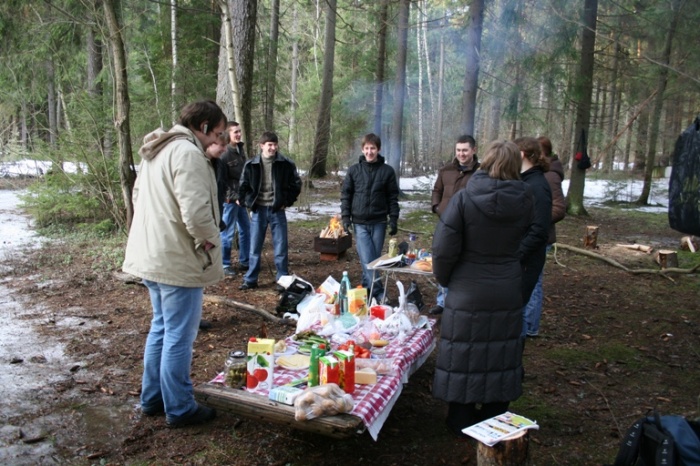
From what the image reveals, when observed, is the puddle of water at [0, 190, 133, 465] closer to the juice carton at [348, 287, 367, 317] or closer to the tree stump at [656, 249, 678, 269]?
the juice carton at [348, 287, 367, 317]

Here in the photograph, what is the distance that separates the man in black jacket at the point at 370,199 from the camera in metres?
5.68

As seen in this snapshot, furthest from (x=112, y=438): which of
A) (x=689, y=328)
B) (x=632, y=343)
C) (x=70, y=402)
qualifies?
(x=689, y=328)

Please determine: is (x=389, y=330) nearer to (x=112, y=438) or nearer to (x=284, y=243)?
(x=112, y=438)

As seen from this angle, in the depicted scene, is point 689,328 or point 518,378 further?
point 689,328

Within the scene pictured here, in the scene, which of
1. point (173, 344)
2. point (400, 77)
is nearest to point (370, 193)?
point (173, 344)

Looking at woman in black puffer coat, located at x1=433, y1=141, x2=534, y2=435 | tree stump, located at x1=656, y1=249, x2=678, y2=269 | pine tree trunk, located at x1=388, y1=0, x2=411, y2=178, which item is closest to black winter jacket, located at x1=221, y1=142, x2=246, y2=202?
woman in black puffer coat, located at x1=433, y1=141, x2=534, y2=435

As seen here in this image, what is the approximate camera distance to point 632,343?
5.04m

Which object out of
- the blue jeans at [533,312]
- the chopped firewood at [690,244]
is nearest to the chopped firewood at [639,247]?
the chopped firewood at [690,244]

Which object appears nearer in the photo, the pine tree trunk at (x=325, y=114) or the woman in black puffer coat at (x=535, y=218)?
the woman in black puffer coat at (x=535, y=218)

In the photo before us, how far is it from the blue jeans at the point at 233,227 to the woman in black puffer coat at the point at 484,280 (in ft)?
13.9

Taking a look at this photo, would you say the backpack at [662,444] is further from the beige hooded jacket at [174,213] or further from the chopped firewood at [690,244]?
the chopped firewood at [690,244]

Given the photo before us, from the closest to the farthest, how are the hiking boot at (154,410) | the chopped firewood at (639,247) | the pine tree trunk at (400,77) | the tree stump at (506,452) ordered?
1. the tree stump at (506,452)
2. the hiking boot at (154,410)
3. the chopped firewood at (639,247)
4. the pine tree trunk at (400,77)

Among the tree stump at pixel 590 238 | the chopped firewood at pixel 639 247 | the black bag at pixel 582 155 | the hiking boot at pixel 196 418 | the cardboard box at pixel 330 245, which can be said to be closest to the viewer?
the hiking boot at pixel 196 418

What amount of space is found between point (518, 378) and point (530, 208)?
1.00 m
